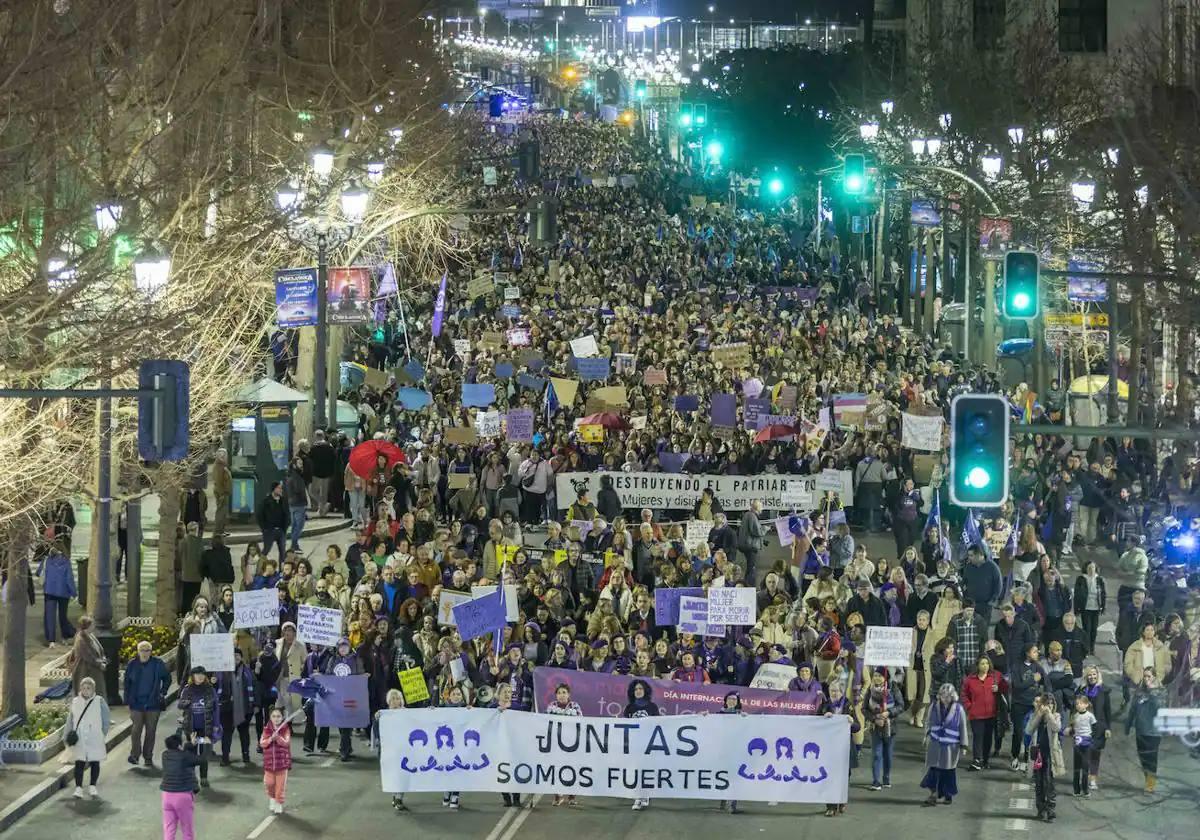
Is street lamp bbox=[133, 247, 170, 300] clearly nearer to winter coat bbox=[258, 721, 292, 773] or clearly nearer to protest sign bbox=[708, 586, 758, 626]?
winter coat bbox=[258, 721, 292, 773]

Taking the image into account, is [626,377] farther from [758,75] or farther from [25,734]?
[758,75]

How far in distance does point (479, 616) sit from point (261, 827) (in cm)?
352

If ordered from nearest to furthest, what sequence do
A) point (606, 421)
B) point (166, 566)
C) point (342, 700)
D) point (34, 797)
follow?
point (34, 797)
point (342, 700)
point (166, 566)
point (606, 421)

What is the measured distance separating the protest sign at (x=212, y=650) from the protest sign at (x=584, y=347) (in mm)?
18484

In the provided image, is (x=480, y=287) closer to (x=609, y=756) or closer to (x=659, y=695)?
(x=659, y=695)

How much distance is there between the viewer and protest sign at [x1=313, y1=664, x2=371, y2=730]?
70.0 feet

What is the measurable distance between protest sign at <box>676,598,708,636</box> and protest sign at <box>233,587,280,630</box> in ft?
13.7

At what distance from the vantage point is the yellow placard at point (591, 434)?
3500 centimetres

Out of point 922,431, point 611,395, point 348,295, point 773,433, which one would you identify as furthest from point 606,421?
point 922,431

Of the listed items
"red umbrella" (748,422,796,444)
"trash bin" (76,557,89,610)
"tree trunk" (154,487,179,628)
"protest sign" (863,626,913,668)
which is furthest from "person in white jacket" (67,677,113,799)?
"red umbrella" (748,422,796,444)

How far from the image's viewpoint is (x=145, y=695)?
20.9 meters

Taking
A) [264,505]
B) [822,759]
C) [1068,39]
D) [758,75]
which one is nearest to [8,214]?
[264,505]

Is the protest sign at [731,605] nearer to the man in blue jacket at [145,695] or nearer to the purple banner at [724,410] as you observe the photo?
the man in blue jacket at [145,695]

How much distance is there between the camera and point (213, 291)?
94.2 ft
